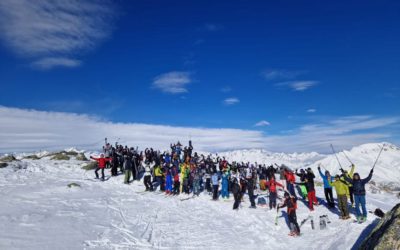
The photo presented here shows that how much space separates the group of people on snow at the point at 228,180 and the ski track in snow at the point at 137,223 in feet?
2.84

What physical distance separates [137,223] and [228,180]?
9764mm

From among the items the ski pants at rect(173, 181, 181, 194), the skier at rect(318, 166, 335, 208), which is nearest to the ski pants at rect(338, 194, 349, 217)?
the skier at rect(318, 166, 335, 208)

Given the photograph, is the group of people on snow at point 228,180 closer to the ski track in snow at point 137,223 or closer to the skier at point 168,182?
the skier at point 168,182

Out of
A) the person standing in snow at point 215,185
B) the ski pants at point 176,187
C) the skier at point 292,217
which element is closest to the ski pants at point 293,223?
the skier at point 292,217

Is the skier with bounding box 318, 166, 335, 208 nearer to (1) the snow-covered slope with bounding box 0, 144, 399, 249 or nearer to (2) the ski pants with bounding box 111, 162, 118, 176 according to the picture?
(1) the snow-covered slope with bounding box 0, 144, 399, 249

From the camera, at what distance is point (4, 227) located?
1242 cm

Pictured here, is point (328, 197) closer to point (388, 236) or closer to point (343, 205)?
point (343, 205)

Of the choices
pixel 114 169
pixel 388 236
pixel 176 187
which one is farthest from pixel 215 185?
pixel 388 236

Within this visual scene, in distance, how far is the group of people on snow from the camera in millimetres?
16219

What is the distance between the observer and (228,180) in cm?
2427

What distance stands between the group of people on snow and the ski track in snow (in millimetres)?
865

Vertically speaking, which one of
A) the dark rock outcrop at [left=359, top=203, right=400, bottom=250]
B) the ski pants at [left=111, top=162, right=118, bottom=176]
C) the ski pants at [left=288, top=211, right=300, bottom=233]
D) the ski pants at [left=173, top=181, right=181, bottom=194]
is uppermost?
the ski pants at [left=111, top=162, right=118, bottom=176]

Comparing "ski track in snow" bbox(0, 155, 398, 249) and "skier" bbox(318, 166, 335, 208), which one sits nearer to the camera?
"ski track in snow" bbox(0, 155, 398, 249)

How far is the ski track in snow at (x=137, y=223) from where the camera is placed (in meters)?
12.4
